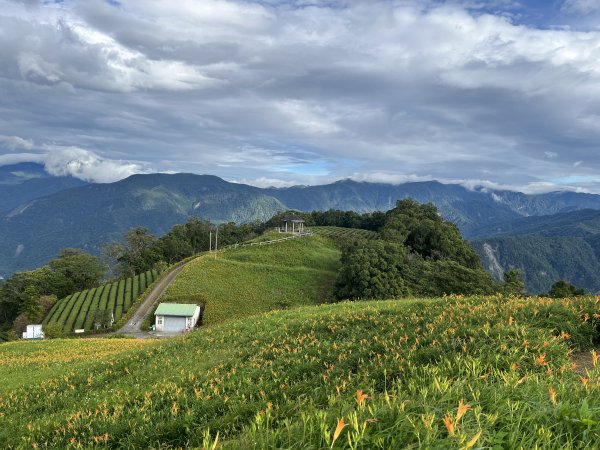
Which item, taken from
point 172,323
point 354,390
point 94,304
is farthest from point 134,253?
point 354,390

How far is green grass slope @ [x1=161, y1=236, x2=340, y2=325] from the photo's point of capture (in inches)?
2218

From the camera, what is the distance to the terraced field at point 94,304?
2179 inches

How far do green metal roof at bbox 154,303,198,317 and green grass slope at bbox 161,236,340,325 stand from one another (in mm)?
2096

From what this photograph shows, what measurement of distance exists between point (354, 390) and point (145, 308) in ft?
186

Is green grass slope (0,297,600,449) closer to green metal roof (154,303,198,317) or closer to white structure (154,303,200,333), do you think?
white structure (154,303,200,333)

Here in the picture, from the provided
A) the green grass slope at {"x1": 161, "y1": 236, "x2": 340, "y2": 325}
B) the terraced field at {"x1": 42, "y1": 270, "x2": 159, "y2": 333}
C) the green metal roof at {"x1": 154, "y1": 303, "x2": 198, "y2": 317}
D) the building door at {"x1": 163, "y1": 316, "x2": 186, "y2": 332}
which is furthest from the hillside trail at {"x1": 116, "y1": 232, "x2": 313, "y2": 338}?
the green metal roof at {"x1": 154, "y1": 303, "x2": 198, "y2": 317}

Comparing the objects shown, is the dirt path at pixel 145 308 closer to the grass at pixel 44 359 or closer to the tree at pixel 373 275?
the grass at pixel 44 359

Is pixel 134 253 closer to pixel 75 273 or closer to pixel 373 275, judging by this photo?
pixel 75 273

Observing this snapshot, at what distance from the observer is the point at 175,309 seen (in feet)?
171

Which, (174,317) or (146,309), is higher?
(174,317)

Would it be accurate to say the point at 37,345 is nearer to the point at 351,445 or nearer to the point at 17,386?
the point at 17,386

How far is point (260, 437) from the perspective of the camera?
3.68m

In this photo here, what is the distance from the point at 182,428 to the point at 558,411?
17.2 feet

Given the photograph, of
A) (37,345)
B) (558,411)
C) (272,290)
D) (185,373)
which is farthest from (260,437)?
(272,290)
